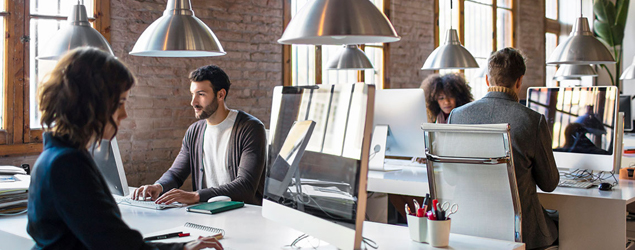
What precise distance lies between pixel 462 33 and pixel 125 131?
4.70 metres

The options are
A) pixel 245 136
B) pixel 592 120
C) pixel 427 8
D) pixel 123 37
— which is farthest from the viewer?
pixel 427 8

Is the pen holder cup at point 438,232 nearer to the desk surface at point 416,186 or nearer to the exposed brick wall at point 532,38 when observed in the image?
the desk surface at point 416,186

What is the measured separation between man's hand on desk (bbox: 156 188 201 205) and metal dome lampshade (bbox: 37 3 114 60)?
0.66 meters

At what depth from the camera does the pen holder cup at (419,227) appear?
5.52ft

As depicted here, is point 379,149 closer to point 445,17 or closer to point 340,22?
point 340,22

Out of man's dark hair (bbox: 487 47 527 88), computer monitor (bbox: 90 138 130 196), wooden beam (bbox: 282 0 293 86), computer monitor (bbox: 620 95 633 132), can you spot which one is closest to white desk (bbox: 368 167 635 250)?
man's dark hair (bbox: 487 47 527 88)

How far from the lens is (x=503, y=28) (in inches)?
322

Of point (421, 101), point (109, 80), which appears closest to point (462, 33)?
point (421, 101)

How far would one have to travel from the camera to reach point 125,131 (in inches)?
148

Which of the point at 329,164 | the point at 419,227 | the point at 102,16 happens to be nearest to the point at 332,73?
the point at 102,16

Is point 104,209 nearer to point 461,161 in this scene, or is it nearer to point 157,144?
point 461,161

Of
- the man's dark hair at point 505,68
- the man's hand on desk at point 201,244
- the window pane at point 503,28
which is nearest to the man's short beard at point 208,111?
the man's dark hair at point 505,68

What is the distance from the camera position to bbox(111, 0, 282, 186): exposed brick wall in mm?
3785

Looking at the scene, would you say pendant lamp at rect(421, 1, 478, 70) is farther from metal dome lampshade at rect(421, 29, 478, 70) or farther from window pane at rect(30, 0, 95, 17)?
window pane at rect(30, 0, 95, 17)
